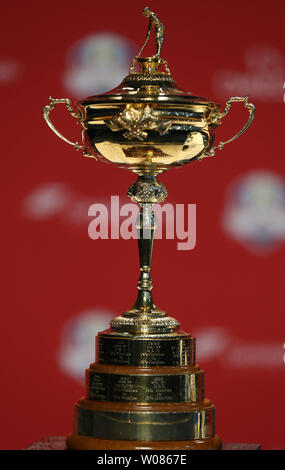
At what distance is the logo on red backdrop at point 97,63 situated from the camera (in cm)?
433

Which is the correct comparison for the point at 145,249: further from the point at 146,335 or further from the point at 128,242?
the point at 128,242

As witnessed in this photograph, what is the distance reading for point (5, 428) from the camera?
4383 mm

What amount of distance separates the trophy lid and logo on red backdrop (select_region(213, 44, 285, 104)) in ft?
2.58

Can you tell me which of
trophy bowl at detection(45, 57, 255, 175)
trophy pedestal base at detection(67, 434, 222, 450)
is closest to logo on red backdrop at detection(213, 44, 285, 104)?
trophy bowl at detection(45, 57, 255, 175)

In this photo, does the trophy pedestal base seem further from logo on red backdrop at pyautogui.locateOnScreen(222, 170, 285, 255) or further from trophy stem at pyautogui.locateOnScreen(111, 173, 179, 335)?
logo on red backdrop at pyautogui.locateOnScreen(222, 170, 285, 255)

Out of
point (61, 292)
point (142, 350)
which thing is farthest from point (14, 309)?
point (142, 350)

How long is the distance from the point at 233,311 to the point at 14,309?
2.42 ft

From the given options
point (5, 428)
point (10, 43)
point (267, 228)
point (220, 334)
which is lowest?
point (5, 428)

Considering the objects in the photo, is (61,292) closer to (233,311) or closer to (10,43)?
(233,311)

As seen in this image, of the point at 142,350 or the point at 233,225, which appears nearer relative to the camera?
the point at 142,350

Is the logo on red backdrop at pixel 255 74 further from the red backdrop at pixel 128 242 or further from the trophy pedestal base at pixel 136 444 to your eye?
the trophy pedestal base at pixel 136 444

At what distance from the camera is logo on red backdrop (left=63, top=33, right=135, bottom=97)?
433 cm

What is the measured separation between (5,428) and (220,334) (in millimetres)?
790

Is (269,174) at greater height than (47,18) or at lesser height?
lesser
